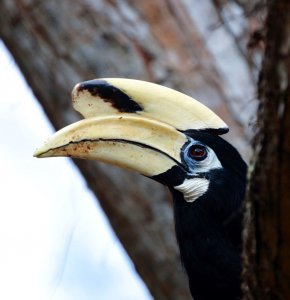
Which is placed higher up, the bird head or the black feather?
the bird head

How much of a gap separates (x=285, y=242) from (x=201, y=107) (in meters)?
0.90

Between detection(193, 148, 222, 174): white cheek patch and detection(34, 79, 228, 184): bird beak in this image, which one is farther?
detection(193, 148, 222, 174): white cheek patch

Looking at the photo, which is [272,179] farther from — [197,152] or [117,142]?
[197,152]

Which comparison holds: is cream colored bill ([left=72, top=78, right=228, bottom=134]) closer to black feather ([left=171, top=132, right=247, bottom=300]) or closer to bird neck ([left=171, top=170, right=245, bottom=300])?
black feather ([left=171, top=132, right=247, bottom=300])

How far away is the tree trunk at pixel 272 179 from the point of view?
6.43 ft

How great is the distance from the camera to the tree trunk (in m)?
1.96

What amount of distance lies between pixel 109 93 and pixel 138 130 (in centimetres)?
11

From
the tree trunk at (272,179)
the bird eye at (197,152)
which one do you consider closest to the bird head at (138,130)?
the bird eye at (197,152)

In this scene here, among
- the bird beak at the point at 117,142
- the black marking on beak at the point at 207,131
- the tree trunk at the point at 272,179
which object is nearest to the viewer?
the tree trunk at the point at 272,179

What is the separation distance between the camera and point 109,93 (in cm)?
290

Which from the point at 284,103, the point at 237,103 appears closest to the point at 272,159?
the point at 284,103

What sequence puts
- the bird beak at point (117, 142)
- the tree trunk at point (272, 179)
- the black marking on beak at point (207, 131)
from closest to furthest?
1. the tree trunk at point (272, 179)
2. the bird beak at point (117, 142)
3. the black marking on beak at point (207, 131)

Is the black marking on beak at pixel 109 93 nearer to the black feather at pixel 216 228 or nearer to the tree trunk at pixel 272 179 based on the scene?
the black feather at pixel 216 228

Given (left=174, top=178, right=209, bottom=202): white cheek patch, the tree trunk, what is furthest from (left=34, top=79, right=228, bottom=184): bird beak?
the tree trunk
